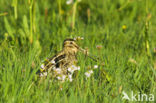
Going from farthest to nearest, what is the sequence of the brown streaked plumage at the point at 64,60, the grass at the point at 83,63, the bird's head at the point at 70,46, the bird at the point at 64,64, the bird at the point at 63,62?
the bird's head at the point at 70,46 < the brown streaked plumage at the point at 64,60 < the bird at the point at 63,62 < the bird at the point at 64,64 < the grass at the point at 83,63

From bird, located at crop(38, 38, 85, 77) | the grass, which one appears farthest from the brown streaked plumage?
the grass

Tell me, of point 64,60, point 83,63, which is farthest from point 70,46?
point 83,63

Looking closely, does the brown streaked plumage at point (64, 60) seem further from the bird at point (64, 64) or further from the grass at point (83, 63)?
the grass at point (83, 63)

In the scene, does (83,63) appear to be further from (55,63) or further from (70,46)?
(70,46)

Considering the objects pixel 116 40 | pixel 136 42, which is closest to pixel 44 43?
pixel 116 40

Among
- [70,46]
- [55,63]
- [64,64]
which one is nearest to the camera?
[55,63]

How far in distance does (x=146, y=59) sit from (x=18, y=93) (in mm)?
2310

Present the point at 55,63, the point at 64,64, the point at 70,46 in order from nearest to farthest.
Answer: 1. the point at 55,63
2. the point at 64,64
3. the point at 70,46

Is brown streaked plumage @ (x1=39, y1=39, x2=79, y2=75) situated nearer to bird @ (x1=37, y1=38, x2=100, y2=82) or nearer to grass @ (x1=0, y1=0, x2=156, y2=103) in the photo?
bird @ (x1=37, y1=38, x2=100, y2=82)

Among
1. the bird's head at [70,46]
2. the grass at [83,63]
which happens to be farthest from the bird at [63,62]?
the grass at [83,63]

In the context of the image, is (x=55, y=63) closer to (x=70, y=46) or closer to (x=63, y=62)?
(x=63, y=62)

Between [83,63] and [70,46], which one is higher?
[70,46]

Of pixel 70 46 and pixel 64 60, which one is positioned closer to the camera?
pixel 64 60

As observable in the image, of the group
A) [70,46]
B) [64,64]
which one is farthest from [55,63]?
[70,46]
